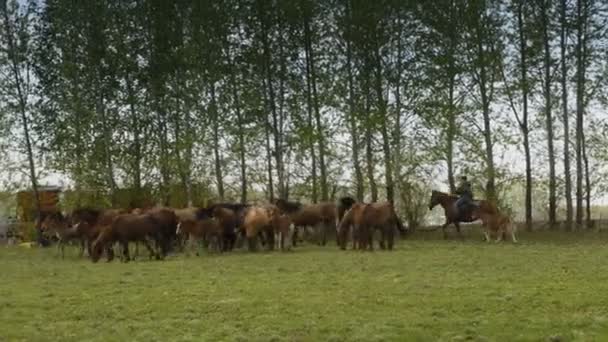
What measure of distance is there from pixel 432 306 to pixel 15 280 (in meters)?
10.4

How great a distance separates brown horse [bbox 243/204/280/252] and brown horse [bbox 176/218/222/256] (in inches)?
36.4

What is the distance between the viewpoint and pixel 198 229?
28.0m

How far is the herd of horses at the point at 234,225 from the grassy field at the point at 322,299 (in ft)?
9.73

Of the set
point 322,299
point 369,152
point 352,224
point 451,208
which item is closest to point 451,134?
point 369,152

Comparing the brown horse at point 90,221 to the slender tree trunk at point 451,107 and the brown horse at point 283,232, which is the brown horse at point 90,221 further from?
the slender tree trunk at point 451,107

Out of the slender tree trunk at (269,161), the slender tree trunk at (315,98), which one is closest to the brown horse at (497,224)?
the slender tree trunk at (315,98)

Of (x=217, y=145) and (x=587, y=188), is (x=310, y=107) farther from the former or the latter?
(x=587, y=188)

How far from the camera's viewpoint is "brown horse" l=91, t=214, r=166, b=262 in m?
26.2

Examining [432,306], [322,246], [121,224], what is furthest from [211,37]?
[432,306]

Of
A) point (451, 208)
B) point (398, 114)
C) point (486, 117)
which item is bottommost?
point (451, 208)

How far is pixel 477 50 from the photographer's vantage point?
123 feet

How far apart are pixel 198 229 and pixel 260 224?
6.16ft

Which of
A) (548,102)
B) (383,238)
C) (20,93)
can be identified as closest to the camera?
(383,238)

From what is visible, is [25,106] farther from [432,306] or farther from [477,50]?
[432,306]
